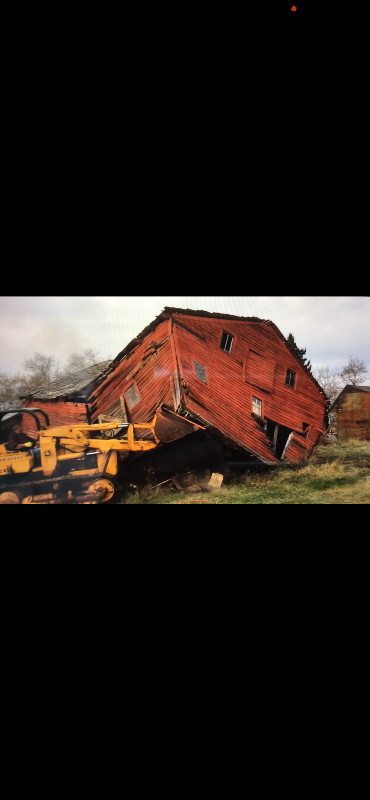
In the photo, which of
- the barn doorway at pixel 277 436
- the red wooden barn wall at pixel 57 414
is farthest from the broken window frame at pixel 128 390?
the barn doorway at pixel 277 436

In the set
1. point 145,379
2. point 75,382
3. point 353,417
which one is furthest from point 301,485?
point 75,382

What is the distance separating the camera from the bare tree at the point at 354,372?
144 inches

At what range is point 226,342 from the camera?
11.9ft

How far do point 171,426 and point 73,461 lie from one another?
916mm

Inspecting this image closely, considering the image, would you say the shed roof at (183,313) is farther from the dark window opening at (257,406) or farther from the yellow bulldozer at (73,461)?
the yellow bulldozer at (73,461)

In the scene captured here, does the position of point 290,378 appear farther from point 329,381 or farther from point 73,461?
point 73,461

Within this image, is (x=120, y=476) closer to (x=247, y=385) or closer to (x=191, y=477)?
(x=191, y=477)

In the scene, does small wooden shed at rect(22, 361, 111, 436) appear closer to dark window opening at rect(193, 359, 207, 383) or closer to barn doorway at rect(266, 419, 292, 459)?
dark window opening at rect(193, 359, 207, 383)

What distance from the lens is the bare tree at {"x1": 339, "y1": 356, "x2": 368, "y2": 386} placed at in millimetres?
3661

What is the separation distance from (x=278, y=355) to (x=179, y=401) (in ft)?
3.17

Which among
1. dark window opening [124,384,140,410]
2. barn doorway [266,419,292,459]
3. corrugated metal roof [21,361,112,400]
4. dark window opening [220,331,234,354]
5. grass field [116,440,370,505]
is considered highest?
dark window opening [220,331,234,354]

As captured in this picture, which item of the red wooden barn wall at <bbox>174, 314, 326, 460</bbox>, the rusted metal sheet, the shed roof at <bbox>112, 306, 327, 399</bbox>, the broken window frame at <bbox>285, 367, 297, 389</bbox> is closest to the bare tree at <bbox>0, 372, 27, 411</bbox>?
the shed roof at <bbox>112, 306, 327, 399</bbox>

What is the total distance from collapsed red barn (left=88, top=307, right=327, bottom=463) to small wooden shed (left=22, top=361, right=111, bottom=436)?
0.23ft

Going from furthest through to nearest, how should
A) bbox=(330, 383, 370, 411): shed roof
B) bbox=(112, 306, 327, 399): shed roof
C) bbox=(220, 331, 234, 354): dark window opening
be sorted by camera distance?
1. bbox=(330, 383, 370, 411): shed roof
2. bbox=(220, 331, 234, 354): dark window opening
3. bbox=(112, 306, 327, 399): shed roof
